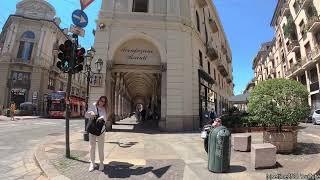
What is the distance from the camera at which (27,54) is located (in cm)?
4466

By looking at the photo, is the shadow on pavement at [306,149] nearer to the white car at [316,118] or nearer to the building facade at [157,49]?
the building facade at [157,49]

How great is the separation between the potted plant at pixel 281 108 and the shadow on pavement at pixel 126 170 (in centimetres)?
360

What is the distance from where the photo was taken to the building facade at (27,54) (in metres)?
43.1

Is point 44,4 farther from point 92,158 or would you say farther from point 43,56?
point 92,158

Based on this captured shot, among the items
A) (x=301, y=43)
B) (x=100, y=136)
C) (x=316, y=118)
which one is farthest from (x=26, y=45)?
(x=100, y=136)

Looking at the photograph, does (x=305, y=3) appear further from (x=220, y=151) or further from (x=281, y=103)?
(x=220, y=151)

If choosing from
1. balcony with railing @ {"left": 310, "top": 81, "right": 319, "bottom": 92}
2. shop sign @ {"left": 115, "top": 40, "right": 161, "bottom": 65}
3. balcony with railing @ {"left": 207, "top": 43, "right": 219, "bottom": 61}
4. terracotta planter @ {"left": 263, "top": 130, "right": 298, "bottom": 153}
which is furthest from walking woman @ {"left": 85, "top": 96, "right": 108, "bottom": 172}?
balcony with railing @ {"left": 310, "top": 81, "right": 319, "bottom": 92}

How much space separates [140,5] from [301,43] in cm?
2447

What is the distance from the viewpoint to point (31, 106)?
135ft

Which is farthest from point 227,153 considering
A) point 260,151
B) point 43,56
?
point 43,56

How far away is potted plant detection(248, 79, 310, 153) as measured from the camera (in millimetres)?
8163

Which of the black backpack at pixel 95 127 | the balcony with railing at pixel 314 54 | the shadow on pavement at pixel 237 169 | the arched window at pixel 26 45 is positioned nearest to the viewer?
the shadow on pavement at pixel 237 169

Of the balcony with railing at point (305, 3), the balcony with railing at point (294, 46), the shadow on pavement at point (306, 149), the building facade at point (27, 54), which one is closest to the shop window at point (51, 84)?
the building facade at point (27, 54)

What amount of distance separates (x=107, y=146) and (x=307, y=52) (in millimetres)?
30109
